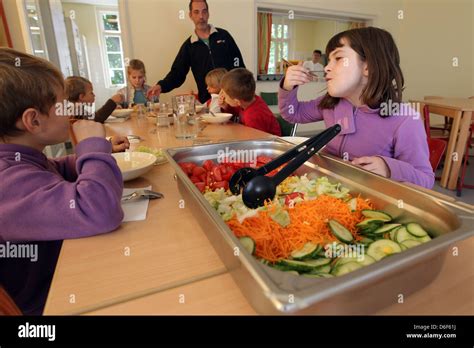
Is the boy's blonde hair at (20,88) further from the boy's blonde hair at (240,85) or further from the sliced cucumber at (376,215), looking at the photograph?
the boy's blonde hair at (240,85)

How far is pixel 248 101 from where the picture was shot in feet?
7.75

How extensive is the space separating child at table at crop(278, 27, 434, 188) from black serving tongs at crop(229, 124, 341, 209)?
26 centimetres

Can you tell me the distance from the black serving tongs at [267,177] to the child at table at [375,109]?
0.86 feet

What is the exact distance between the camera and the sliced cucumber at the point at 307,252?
1.84 ft

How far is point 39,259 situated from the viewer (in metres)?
0.82

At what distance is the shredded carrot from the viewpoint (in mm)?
604

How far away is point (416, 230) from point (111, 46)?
32.6 ft

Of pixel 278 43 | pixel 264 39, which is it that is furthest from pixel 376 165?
pixel 278 43

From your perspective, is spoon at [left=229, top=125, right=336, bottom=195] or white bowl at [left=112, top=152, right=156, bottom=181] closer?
spoon at [left=229, top=125, right=336, bottom=195]

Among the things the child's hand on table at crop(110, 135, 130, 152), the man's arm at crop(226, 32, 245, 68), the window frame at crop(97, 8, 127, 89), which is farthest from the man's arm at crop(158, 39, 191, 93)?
the window frame at crop(97, 8, 127, 89)

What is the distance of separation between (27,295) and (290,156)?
2.74ft

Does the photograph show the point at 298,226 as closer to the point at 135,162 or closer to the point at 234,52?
the point at 135,162

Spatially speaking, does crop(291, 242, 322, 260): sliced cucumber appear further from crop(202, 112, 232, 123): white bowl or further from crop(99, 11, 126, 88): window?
crop(99, 11, 126, 88): window

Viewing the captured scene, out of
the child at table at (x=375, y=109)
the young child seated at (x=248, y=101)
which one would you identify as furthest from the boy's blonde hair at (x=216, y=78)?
the child at table at (x=375, y=109)
